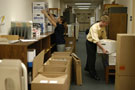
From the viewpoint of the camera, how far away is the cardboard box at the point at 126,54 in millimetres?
2910

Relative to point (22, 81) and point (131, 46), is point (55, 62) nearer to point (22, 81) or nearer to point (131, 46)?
point (131, 46)

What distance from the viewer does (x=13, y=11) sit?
3.74m

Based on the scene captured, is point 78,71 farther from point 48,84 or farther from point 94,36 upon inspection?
point 48,84

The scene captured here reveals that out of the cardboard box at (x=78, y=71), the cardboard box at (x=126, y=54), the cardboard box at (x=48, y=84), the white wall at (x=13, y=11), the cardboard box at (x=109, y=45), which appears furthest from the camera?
the cardboard box at (x=78, y=71)

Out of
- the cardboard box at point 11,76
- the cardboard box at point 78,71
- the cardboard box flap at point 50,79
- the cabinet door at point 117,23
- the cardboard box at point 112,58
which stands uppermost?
the cabinet door at point 117,23

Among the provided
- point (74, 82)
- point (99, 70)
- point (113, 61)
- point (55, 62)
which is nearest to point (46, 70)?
point (55, 62)

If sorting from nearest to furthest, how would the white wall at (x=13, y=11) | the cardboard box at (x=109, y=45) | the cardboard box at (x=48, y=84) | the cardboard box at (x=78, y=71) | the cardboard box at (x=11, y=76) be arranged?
the cardboard box at (x=11, y=76), the cardboard box at (x=48, y=84), the white wall at (x=13, y=11), the cardboard box at (x=109, y=45), the cardboard box at (x=78, y=71)

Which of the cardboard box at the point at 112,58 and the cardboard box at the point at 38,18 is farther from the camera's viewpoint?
the cardboard box at the point at 38,18

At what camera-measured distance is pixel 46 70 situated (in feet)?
10.7

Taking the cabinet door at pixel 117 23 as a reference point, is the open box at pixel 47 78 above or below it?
below

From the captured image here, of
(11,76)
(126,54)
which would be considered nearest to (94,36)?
(126,54)

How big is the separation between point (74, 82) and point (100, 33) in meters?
1.13

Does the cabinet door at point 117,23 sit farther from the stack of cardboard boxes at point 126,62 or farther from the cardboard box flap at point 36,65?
the cardboard box flap at point 36,65

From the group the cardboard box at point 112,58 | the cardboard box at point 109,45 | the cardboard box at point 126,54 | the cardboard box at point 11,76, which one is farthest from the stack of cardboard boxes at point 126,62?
the cardboard box at point 11,76
